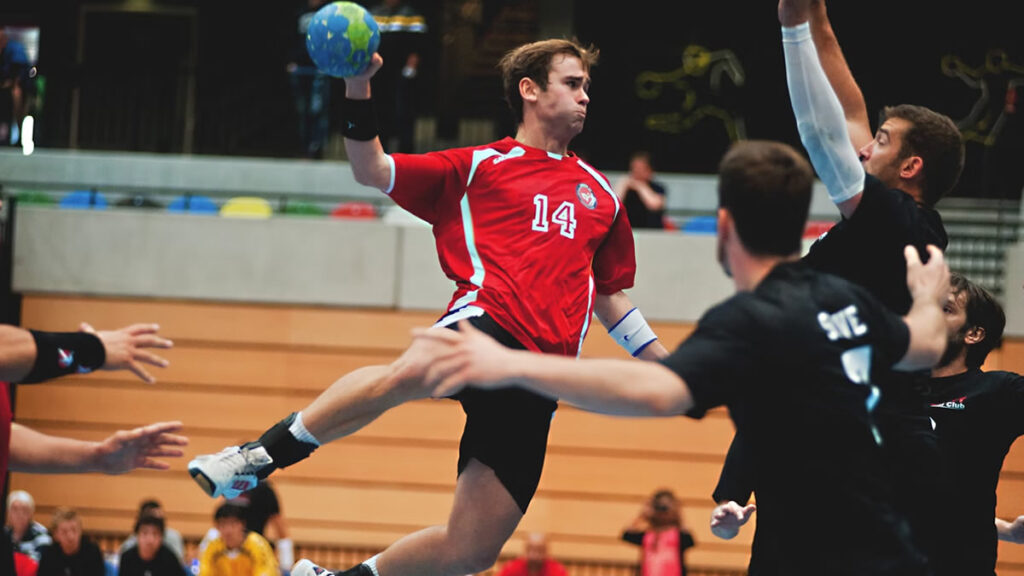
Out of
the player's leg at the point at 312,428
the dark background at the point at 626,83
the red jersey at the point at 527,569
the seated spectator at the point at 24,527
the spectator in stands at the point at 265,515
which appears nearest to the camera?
the player's leg at the point at 312,428

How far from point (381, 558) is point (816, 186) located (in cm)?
913

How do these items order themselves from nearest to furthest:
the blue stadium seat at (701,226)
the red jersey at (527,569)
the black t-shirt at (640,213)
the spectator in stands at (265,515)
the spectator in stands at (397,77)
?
the red jersey at (527,569) → the spectator in stands at (265,515) → the black t-shirt at (640,213) → the blue stadium seat at (701,226) → the spectator in stands at (397,77)

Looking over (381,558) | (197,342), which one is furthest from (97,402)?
(381,558)

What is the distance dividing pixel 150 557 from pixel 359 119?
6.65 metres

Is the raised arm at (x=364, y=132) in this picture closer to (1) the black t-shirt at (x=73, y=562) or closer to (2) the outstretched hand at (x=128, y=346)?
(2) the outstretched hand at (x=128, y=346)

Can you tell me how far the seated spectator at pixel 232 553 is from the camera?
9.84m

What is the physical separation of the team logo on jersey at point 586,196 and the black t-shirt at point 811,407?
5.61ft

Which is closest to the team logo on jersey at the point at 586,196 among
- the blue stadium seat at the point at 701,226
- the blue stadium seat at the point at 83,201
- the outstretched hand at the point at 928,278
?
the outstretched hand at the point at 928,278

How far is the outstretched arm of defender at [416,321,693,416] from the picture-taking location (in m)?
3.13

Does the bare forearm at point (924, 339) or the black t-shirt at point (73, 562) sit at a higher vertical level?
the bare forearm at point (924, 339)

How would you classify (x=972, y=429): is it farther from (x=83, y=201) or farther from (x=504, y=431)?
(x=83, y=201)

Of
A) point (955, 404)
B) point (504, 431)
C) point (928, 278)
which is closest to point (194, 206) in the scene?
point (504, 431)

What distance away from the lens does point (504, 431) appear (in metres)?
4.78

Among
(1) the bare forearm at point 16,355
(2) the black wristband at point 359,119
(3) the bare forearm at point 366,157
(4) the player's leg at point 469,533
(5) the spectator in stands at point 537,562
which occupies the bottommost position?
(5) the spectator in stands at point 537,562
